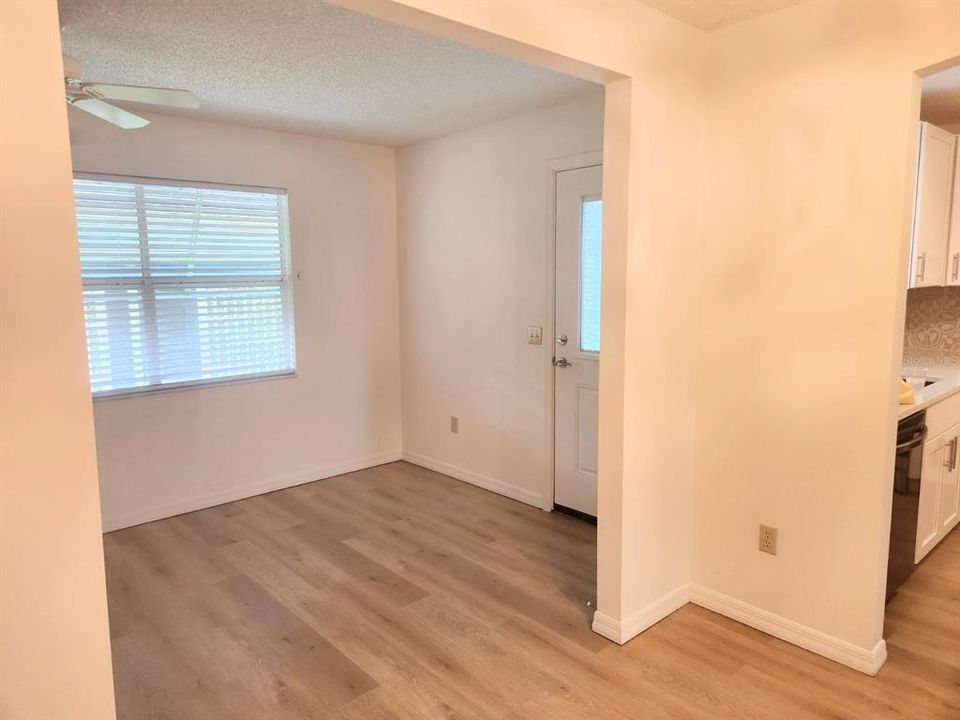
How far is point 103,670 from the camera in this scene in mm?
1372

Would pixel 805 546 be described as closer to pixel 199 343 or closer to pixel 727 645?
pixel 727 645

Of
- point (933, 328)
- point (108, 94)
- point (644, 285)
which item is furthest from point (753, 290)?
point (108, 94)

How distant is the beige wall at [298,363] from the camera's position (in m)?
3.87

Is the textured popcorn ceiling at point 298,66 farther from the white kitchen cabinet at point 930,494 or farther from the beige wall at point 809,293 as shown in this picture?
the white kitchen cabinet at point 930,494

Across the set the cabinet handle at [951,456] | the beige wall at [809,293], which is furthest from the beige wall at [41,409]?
the cabinet handle at [951,456]

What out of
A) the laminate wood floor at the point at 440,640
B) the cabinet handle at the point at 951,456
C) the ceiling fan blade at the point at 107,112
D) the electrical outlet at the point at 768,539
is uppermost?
the ceiling fan blade at the point at 107,112

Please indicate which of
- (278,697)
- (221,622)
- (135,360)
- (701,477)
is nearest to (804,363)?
A: (701,477)

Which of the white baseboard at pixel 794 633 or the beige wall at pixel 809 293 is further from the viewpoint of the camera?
the white baseboard at pixel 794 633

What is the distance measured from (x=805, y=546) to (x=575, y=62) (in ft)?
6.63

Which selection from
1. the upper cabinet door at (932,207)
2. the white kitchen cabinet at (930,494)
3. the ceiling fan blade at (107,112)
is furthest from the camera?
the white kitchen cabinet at (930,494)

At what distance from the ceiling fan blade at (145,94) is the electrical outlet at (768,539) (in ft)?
9.34

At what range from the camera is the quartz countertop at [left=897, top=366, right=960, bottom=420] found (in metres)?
2.64

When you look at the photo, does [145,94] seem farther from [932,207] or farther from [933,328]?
[933,328]

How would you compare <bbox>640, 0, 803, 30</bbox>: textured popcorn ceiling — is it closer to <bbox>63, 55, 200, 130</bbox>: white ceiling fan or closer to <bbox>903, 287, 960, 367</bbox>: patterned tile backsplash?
<bbox>63, 55, 200, 130</bbox>: white ceiling fan
